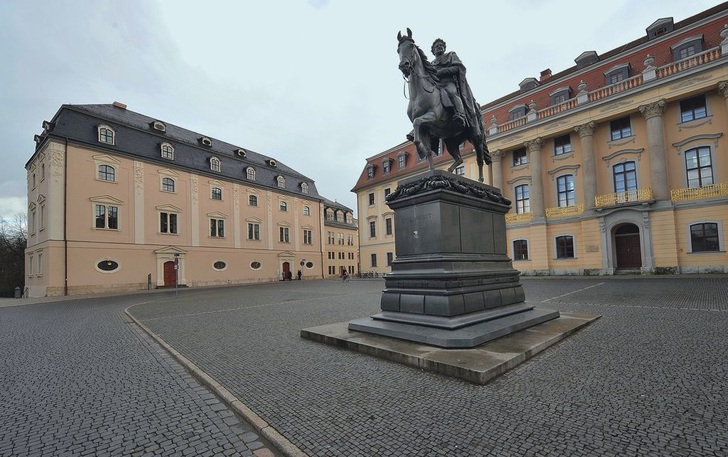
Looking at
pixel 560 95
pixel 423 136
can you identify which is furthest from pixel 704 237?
pixel 423 136

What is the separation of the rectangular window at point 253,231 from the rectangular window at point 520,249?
89.4ft

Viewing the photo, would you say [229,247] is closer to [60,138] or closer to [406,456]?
[60,138]

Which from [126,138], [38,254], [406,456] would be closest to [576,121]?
[406,456]

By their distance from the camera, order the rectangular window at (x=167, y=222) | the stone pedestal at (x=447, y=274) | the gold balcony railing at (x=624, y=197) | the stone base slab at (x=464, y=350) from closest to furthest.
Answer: the stone base slab at (x=464, y=350)
the stone pedestal at (x=447, y=274)
the gold balcony railing at (x=624, y=197)
the rectangular window at (x=167, y=222)

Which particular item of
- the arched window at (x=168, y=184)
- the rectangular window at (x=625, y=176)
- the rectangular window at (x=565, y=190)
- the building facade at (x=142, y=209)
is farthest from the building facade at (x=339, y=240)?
the rectangular window at (x=625, y=176)

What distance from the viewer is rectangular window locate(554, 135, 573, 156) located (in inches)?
1112

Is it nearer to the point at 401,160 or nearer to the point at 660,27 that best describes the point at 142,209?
the point at 401,160

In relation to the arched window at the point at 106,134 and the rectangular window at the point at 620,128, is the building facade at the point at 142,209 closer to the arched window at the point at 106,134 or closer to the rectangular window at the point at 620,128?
the arched window at the point at 106,134

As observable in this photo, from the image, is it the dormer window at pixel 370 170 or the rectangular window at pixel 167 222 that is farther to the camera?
the dormer window at pixel 370 170

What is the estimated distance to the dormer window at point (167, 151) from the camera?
33.0 m

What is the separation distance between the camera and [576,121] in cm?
2669

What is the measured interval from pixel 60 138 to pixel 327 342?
30871 millimetres

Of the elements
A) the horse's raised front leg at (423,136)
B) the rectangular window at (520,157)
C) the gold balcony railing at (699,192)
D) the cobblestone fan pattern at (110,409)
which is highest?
the rectangular window at (520,157)

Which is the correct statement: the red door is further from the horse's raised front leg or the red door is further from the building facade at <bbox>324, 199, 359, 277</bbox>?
the horse's raised front leg
